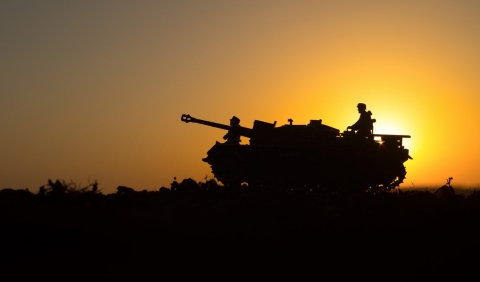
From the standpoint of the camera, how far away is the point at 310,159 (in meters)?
30.4

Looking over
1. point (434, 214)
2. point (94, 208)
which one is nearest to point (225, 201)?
point (94, 208)

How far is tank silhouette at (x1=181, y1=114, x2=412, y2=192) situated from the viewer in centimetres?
3038

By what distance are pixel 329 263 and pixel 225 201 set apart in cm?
397

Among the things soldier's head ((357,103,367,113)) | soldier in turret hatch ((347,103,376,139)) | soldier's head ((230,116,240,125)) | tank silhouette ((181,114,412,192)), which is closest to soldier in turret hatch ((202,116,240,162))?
soldier's head ((230,116,240,125))

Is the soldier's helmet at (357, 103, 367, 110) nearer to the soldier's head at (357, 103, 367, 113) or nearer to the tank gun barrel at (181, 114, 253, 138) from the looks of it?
the soldier's head at (357, 103, 367, 113)

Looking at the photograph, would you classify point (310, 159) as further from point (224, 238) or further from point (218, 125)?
point (224, 238)

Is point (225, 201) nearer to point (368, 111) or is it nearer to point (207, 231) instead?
point (207, 231)

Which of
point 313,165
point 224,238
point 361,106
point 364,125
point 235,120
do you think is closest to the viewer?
point 224,238

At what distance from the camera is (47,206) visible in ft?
57.7

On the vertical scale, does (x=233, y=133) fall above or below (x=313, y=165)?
above

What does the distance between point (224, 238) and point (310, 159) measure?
13144 millimetres

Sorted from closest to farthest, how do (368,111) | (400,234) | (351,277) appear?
(351,277) < (400,234) < (368,111)

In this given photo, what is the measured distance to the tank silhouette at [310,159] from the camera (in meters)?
30.4

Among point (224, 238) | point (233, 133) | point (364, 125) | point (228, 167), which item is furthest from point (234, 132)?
point (224, 238)
